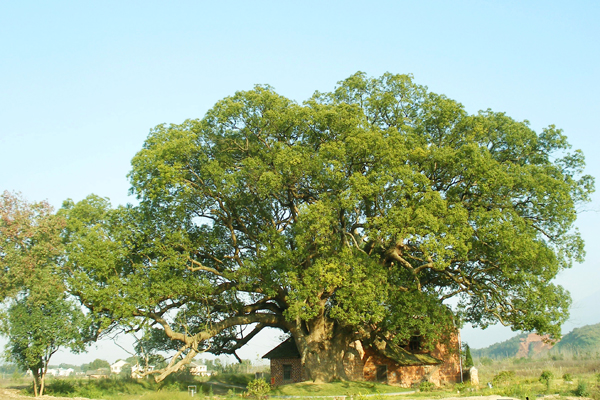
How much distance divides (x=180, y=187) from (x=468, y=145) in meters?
13.1

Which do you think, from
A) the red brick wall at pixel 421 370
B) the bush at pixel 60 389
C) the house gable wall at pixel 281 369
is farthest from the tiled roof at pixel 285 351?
the bush at pixel 60 389

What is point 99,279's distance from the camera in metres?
22.4

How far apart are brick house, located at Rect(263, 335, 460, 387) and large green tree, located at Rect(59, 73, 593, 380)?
216 cm

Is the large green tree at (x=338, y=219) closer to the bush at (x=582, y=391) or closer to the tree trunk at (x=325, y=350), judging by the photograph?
the tree trunk at (x=325, y=350)

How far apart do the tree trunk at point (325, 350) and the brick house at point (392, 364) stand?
0.44 meters

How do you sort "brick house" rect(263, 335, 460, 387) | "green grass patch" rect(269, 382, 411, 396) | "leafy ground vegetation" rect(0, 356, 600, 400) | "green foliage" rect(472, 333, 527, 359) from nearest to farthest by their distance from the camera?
1. "leafy ground vegetation" rect(0, 356, 600, 400)
2. "green grass patch" rect(269, 382, 411, 396)
3. "brick house" rect(263, 335, 460, 387)
4. "green foliage" rect(472, 333, 527, 359)

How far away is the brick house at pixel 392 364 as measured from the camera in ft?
88.9

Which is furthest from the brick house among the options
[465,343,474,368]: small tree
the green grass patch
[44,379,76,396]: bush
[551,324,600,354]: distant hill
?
[551,324,600,354]: distant hill

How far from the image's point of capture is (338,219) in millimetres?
22625

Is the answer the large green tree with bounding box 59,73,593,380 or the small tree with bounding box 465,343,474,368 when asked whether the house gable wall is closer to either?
the large green tree with bounding box 59,73,593,380

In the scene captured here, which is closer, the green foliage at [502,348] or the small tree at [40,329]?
the small tree at [40,329]

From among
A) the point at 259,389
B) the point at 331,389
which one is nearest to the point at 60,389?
the point at 259,389

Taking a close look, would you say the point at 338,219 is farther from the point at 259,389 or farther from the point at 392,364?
the point at 392,364

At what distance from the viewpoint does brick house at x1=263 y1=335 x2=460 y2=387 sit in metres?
27.1
